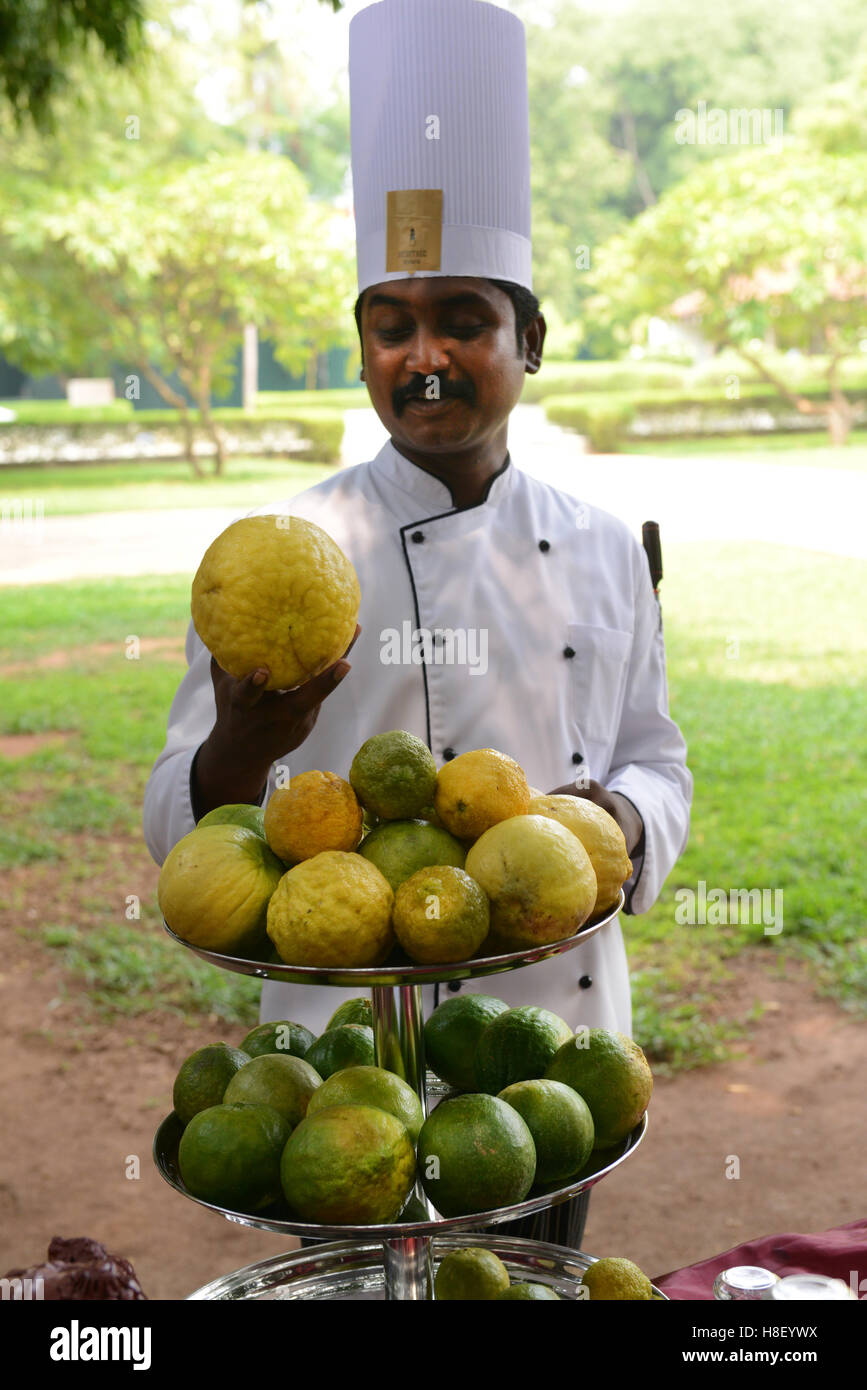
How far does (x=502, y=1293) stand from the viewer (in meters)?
1.24

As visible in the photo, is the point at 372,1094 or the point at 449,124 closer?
the point at 372,1094

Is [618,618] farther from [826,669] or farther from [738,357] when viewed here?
[738,357]

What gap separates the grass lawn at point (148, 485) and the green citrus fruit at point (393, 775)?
14.2 m

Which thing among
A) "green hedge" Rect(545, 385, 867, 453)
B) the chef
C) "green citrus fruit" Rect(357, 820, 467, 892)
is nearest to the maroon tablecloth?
the chef

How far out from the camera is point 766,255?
57.5 ft

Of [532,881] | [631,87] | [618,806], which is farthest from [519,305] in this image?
[631,87]

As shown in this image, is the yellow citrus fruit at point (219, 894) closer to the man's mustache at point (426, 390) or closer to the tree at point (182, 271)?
the man's mustache at point (426, 390)

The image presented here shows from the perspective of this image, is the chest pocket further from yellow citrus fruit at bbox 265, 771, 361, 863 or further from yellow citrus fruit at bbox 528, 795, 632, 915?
yellow citrus fruit at bbox 265, 771, 361, 863

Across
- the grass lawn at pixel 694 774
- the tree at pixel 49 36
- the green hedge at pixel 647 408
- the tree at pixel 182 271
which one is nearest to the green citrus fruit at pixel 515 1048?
the grass lawn at pixel 694 774

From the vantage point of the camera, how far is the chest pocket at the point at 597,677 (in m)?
2.06

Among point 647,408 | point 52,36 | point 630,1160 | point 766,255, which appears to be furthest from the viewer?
point 647,408

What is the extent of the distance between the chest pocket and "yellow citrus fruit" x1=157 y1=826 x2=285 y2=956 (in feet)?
3.08

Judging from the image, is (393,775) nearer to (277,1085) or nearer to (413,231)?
(277,1085)

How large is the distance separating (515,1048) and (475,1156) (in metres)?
0.23
